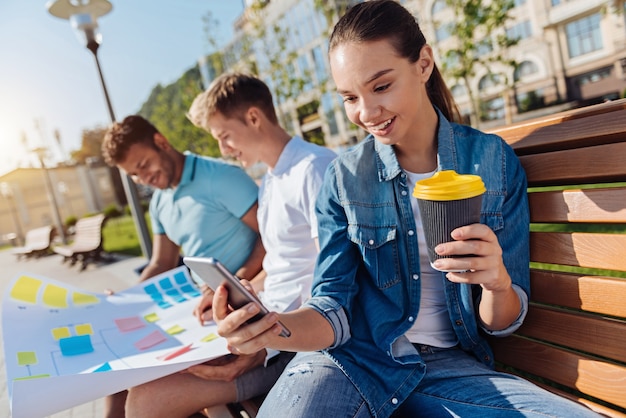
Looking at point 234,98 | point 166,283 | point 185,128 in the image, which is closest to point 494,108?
point 185,128

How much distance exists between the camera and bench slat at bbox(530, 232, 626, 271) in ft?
4.43

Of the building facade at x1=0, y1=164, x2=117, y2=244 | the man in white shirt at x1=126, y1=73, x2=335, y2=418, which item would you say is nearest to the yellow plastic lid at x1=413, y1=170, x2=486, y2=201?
the man in white shirt at x1=126, y1=73, x2=335, y2=418

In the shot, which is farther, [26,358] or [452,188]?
[26,358]

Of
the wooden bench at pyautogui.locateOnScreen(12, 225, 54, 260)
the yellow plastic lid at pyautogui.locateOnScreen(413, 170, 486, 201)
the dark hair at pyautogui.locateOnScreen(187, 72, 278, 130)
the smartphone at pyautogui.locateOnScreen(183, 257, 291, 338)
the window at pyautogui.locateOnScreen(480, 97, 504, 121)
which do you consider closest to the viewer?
the yellow plastic lid at pyautogui.locateOnScreen(413, 170, 486, 201)

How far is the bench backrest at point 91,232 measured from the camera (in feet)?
38.4

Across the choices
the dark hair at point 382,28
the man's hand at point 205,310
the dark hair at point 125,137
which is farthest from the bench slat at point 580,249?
the dark hair at point 125,137

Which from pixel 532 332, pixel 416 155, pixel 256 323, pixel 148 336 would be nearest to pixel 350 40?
pixel 416 155

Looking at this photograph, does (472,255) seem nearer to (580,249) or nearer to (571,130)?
(580,249)

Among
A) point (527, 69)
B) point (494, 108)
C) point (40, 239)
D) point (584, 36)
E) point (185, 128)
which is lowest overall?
point (40, 239)

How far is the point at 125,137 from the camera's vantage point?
9.36 feet

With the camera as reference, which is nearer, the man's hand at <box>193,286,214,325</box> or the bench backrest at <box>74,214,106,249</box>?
the man's hand at <box>193,286,214,325</box>

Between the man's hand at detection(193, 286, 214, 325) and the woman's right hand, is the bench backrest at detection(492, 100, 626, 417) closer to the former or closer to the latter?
the woman's right hand

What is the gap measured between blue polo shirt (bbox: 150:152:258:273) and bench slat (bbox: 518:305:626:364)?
156 cm

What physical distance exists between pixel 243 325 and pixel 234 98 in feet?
4.80
